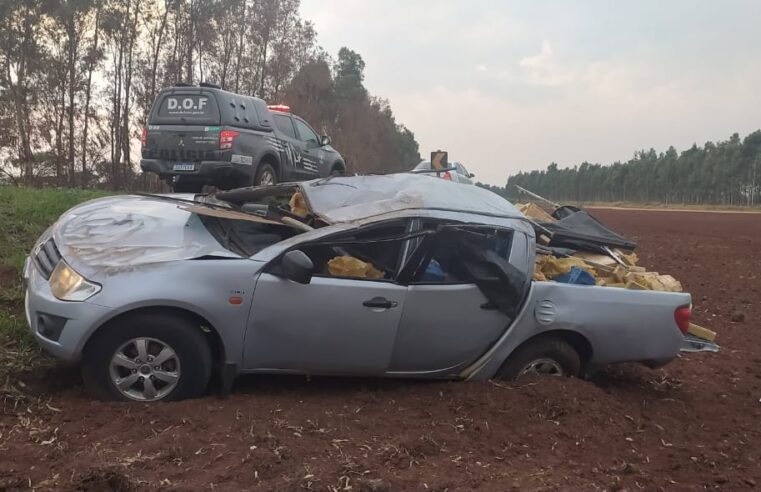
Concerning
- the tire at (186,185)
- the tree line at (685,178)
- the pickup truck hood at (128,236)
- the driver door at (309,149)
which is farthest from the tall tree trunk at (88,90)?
the tree line at (685,178)

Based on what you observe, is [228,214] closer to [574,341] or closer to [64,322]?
[64,322]

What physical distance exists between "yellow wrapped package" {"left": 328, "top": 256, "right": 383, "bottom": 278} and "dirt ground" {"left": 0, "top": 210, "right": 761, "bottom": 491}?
843 mm

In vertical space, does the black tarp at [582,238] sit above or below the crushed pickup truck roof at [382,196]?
below

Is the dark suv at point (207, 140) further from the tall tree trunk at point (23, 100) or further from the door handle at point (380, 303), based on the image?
the tall tree trunk at point (23, 100)

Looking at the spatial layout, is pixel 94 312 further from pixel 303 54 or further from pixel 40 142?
pixel 303 54

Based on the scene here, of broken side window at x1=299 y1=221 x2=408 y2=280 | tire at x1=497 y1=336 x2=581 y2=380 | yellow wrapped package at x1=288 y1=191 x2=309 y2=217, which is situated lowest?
tire at x1=497 y1=336 x2=581 y2=380

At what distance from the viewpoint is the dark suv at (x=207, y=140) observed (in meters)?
9.79

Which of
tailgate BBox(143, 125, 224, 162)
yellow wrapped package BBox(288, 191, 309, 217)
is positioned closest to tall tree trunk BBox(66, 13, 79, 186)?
tailgate BBox(143, 125, 224, 162)

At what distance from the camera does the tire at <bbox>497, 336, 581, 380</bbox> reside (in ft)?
16.2

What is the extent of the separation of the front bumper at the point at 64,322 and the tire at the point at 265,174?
6275 mm

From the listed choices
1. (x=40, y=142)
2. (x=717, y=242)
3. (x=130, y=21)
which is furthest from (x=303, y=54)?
(x=717, y=242)

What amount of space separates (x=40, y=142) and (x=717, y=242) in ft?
79.0

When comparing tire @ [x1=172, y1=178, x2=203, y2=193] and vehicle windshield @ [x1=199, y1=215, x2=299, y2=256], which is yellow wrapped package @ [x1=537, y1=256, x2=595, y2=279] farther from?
tire @ [x1=172, y1=178, x2=203, y2=193]

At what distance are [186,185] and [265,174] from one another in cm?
124
